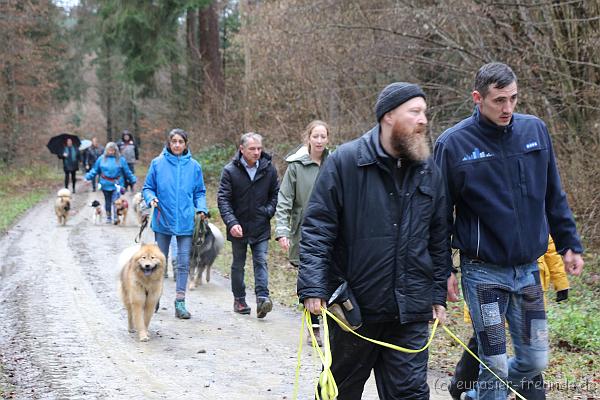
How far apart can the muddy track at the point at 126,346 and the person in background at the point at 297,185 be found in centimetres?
99

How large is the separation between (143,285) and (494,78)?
16.4 feet

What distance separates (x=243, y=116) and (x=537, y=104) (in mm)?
13619

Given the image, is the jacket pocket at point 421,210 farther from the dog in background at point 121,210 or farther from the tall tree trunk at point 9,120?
the tall tree trunk at point 9,120

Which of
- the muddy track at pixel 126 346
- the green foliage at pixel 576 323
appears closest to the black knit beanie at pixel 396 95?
the muddy track at pixel 126 346

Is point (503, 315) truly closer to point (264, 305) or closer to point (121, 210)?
point (264, 305)

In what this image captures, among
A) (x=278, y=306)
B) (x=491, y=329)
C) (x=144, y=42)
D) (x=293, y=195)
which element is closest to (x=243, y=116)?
(x=144, y=42)

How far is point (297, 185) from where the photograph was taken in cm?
757

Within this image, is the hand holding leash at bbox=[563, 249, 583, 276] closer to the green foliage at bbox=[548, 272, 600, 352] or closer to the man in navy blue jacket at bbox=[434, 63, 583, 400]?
the man in navy blue jacket at bbox=[434, 63, 583, 400]

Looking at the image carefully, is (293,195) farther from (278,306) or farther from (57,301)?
(57,301)

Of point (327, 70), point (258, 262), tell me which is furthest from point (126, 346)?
point (327, 70)

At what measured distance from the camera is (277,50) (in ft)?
62.2

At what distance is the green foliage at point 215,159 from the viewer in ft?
85.9

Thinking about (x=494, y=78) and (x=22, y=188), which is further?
(x=22, y=188)

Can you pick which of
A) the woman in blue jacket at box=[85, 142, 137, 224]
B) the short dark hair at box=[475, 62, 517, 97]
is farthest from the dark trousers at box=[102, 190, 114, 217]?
the short dark hair at box=[475, 62, 517, 97]
